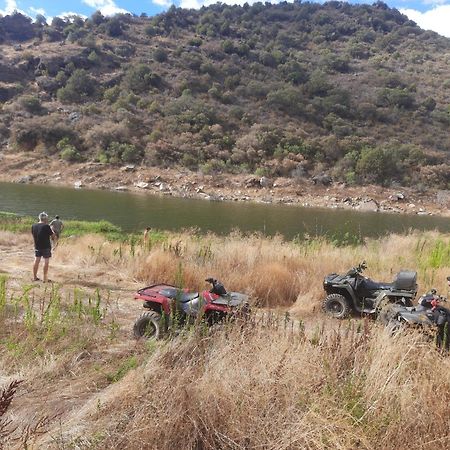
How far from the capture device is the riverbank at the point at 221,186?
43594 mm

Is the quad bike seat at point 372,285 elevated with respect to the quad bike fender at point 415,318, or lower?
lower

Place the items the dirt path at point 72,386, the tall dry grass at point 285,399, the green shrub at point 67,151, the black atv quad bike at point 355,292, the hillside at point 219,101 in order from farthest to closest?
the hillside at point 219,101 < the green shrub at point 67,151 < the black atv quad bike at point 355,292 < the dirt path at point 72,386 < the tall dry grass at point 285,399

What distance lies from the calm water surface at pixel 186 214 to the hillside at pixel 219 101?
1118 centimetres

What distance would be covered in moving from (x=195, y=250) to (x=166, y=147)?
41.0m

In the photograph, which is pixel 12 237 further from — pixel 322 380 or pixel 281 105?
pixel 281 105

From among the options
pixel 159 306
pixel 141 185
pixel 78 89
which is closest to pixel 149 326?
pixel 159 306

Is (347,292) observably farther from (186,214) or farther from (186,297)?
(186,214)

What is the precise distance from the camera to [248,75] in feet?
228

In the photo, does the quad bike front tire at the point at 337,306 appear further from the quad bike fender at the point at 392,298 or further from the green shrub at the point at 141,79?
the green shrub at the point at 141,79

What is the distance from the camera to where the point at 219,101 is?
61094 millimetres

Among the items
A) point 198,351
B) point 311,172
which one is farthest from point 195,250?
point 311,172

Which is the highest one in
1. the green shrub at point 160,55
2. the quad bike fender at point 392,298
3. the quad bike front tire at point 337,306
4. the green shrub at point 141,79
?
the green shrub at point 160,55

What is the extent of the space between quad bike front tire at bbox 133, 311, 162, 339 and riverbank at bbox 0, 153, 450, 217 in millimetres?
36536

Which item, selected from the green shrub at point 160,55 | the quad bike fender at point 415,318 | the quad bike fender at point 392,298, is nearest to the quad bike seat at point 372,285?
the quad bike fender at point 392,298
